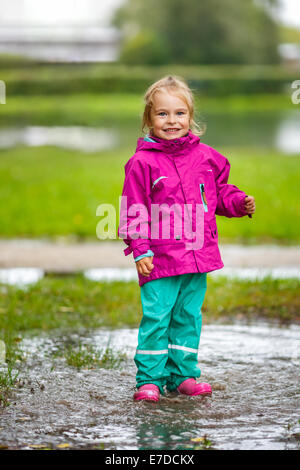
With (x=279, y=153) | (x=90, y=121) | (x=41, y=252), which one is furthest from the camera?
(x=90, y=121)

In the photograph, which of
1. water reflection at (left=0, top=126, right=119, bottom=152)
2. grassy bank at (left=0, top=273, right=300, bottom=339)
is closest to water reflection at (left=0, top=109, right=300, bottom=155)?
water reflection at (left=0, top=126, right=119, bottom=152)

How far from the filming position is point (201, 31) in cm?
3209

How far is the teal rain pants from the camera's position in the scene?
13.4ft

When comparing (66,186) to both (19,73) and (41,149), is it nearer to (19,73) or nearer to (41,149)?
(41,149)

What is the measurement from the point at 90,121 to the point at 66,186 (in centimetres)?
1247

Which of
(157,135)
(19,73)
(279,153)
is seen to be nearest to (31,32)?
(19,73)

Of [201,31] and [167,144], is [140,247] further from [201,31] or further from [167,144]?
[201,31]

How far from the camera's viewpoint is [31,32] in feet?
104

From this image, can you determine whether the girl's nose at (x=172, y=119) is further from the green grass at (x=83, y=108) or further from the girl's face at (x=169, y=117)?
the green grass at (x=83, y=108)

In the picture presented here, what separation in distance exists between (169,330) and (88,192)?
396 inches

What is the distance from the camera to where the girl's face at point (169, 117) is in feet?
13.6

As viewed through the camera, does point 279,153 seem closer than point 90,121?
Yes
